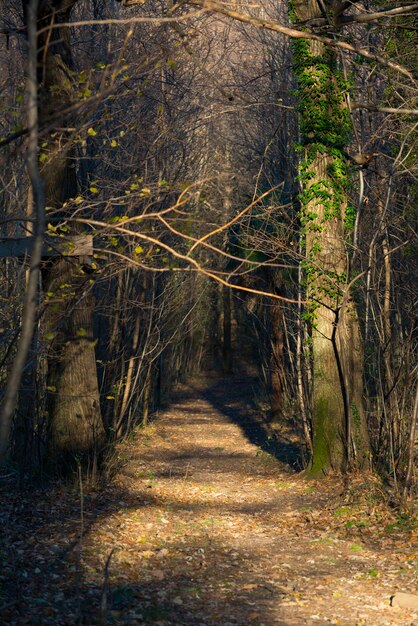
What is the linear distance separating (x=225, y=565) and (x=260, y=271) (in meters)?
12.1

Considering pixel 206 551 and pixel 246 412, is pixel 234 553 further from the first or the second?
pixel 246 412

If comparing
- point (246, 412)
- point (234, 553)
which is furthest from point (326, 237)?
point (246, 412)

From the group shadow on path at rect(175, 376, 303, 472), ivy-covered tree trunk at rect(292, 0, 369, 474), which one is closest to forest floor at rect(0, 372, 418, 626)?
ivy-covered tree trunk at rect(292, 0, 369, 474)

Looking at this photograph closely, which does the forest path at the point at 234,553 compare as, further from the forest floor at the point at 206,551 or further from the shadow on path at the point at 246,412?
the shadow on path at the point at 246,412

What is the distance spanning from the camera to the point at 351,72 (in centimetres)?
1041

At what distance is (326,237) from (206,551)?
4304 millimetres

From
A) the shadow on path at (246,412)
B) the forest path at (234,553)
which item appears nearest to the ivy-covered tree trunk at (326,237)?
the forest path at (234,553)

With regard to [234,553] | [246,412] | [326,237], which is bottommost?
[234,553]

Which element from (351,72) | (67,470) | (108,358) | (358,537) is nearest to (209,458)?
(108,358)

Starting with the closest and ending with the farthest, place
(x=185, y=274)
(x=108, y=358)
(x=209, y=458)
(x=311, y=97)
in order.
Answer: (x=311, y=97), (x=108, y=358), (x=209, y=458), (x=185, y=274)

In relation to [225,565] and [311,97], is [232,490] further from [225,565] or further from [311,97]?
[311,97]

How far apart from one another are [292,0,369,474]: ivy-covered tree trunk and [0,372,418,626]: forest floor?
896 mm

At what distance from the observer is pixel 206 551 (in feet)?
24.2

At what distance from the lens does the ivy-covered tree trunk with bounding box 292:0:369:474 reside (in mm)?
9781
